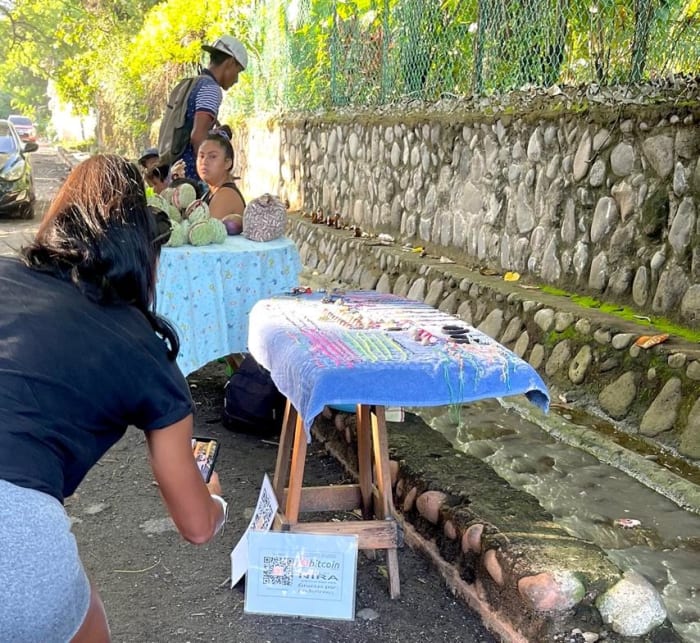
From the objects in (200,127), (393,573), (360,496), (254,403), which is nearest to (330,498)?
(360,496)

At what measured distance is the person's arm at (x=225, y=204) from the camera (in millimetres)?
5027

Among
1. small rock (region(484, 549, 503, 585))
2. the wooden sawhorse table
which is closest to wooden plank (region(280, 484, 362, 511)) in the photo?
the wooden sawhorse table

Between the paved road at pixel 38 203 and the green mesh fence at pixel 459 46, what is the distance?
3.03m

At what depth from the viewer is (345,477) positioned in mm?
3836

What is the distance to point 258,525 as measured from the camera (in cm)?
294

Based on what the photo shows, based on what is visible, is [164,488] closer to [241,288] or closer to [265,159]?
[241,288]

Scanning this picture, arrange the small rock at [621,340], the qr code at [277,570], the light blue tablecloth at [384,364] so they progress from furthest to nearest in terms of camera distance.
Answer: the small rock at [621,340]
the qr code at [277,570]
the light blue tablecloth at [384,364]

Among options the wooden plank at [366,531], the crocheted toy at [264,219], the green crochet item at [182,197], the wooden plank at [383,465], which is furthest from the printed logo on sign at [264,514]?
the green crochet item at [182,197]

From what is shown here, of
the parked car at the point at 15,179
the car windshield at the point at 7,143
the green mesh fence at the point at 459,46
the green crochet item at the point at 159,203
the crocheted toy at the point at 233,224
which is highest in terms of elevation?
the green mesh fence at the point at 459,46

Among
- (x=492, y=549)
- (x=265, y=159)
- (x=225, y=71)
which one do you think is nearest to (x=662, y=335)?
(x=492, y=549)

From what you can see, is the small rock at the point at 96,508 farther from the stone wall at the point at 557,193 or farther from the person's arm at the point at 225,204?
the stone wall at the point at 557,193

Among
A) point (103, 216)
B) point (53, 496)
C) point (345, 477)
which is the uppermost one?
point (103, 216)

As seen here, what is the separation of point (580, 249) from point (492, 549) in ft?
8.76

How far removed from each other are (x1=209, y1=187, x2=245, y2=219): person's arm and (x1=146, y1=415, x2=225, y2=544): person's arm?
3464mm
